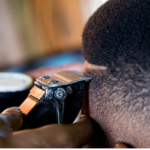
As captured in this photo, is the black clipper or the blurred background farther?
the blurred background

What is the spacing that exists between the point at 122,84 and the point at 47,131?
0.13 meters

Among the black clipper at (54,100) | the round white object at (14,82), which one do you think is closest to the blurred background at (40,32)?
the round white object at (14,82)

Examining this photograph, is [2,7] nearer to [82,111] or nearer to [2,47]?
[2,47]

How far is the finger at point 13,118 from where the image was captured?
9.6 inches

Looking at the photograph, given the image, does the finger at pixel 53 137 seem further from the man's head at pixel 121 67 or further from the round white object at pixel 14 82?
the round white object at pixel 14 82

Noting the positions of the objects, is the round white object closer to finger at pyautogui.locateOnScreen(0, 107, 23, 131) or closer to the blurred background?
the blurred background

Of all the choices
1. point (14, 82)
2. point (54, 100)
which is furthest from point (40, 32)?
point (54, 100)

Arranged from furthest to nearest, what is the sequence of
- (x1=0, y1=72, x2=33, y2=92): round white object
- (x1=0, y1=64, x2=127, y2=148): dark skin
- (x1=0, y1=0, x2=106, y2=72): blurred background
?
(x1=0, y1=0, x2=106, y2=72): blurred background
(x1=0, y1=72, x2=33, y2=92): round white object
(x1=0, y1=64, x2=127, y2=148): dark skin

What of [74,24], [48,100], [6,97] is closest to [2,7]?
[74,24]

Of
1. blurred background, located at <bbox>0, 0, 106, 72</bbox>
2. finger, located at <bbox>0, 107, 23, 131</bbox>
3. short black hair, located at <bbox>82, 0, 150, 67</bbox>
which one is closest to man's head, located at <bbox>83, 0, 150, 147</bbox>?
short black hair, located at <bbox>82, 0, 150, 67</bbox>

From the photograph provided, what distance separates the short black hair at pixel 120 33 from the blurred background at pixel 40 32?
757 millimetres

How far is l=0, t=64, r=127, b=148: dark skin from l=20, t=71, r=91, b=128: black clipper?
2 centimetres

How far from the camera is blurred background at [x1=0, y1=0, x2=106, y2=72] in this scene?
40.0 inches

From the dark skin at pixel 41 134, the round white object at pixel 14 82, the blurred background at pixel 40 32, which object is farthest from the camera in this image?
the blurred background at pixel 40 32
